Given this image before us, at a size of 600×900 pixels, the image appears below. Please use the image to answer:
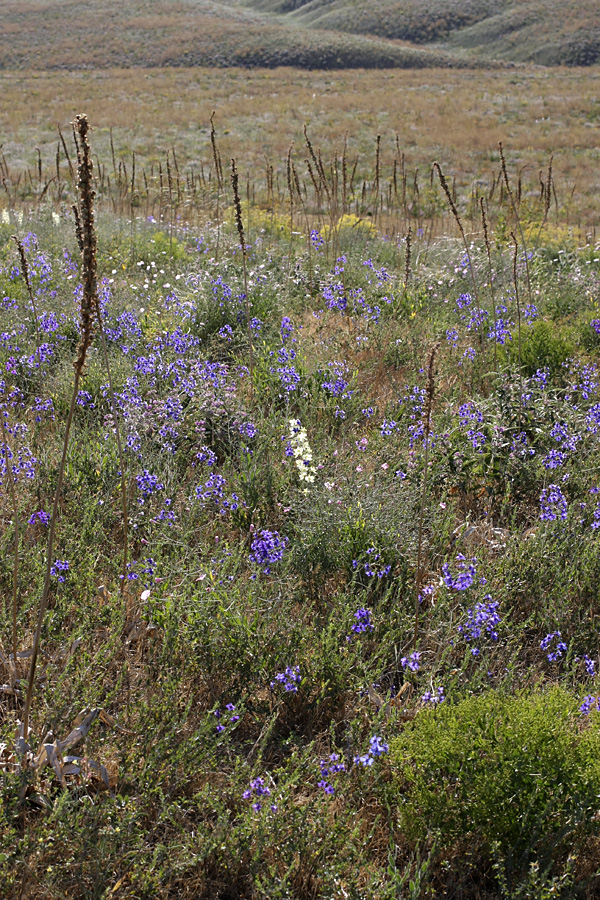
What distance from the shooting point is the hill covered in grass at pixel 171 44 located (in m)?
51.3

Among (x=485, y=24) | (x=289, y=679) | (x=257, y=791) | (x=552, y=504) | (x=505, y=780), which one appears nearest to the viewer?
(x=505, y=780)

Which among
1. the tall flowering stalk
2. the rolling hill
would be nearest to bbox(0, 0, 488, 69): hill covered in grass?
the rolling hill

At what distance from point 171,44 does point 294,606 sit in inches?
2575

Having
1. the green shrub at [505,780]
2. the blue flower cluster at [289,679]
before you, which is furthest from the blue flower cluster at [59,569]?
the green shrub at [505,780]

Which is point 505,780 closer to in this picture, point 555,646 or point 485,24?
point 555,646

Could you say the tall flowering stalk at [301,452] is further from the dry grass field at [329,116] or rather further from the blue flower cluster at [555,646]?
the dry grass field at [329,116]

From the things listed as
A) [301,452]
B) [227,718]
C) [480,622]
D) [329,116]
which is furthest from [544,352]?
[329,116]

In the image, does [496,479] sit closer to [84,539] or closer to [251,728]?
[251,728]

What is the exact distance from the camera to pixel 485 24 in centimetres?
6556

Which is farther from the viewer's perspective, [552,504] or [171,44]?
[171,44]

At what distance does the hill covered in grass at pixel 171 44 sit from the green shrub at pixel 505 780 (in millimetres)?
58067

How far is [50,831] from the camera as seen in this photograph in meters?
1.78

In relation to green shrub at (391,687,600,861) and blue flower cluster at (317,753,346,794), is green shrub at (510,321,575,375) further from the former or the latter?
blue flower cluster at (317,753,346,794)

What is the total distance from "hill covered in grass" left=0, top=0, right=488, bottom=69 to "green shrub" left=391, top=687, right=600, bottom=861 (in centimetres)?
5807
